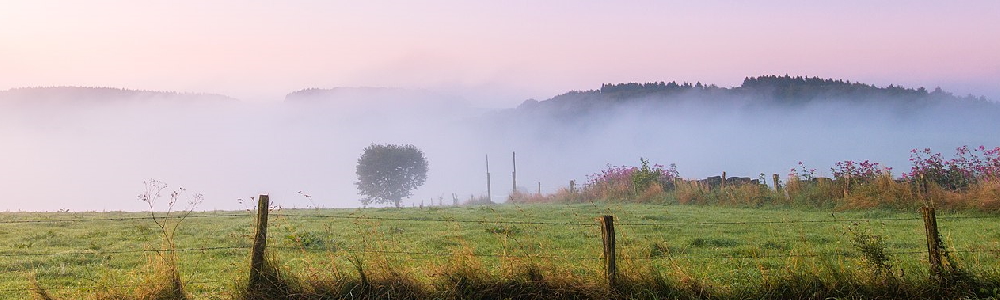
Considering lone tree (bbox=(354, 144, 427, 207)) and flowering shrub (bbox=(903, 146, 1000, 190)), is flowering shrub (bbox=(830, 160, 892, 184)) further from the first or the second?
lone tree (bbox=(354, 144, 427, 207))

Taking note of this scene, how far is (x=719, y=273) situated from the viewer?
38.0 feet

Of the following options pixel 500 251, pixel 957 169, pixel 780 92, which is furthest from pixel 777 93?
pixel 500 251

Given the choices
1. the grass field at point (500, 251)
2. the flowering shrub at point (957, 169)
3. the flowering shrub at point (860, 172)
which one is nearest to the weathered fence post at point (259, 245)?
the grass field at point (500, 251)

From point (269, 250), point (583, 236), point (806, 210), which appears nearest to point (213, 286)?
point (269, 250)

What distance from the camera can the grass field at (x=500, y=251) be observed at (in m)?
9.95

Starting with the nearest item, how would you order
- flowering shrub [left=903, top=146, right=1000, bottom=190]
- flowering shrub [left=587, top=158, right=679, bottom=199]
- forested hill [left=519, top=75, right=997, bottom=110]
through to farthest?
flowering shrub [left=903, top=146, right=1000, bottom=190] < flowering shrub [left=587, top=158, right=679, bottom=199] < forested hill [left=519, top=75, right=997, bottom=110]

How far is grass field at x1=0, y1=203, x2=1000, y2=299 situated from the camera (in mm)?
9945

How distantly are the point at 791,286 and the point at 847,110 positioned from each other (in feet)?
510

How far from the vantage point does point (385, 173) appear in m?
92.6

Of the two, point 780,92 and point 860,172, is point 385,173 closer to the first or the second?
point 860,172

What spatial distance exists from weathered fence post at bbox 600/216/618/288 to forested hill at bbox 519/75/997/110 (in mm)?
144533

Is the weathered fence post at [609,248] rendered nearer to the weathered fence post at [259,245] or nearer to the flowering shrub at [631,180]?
the weathered fence post at [259,245]

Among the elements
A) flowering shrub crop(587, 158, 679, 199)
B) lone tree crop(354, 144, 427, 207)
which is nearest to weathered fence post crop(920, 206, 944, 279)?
flowering shrub crop(587, 158, 679, 199)

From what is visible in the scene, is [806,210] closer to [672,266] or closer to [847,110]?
[672,266]
